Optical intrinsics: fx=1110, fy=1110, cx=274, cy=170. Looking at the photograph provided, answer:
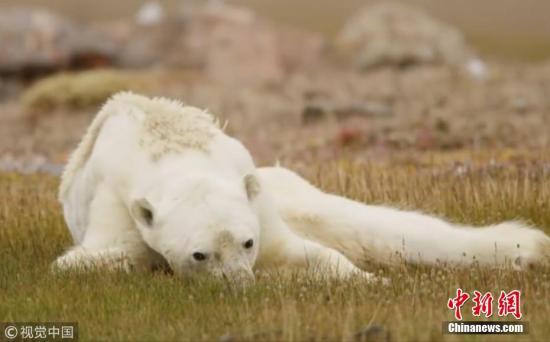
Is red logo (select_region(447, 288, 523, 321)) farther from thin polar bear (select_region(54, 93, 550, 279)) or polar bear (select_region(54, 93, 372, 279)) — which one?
polar bear (select_region(54, 93, 372, 279))

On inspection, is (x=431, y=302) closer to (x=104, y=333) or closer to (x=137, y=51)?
(x=104, y=333)

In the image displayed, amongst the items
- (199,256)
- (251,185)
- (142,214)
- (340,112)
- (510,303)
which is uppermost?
(340,112)

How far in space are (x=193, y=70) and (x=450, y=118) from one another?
1950cm

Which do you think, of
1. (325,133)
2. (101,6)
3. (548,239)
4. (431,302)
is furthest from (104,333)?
(101,6)

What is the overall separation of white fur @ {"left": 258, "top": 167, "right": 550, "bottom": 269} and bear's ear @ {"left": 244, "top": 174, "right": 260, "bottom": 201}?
0.64m

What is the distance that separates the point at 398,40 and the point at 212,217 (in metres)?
39.6

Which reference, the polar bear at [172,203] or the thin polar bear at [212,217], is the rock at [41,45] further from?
the polar bear at [172,203]

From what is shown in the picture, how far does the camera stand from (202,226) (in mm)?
7426

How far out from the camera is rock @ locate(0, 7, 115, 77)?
137ft

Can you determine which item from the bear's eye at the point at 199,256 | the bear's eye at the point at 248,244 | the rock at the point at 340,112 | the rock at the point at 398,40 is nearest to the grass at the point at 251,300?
the bear's eye at the point at 199,256

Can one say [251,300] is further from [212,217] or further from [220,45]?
[220,45]

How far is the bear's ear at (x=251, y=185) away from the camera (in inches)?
318

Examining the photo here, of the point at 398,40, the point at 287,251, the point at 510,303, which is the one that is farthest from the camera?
the point at 398,40

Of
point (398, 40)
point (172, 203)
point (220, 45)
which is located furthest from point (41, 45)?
point (172, 203)
